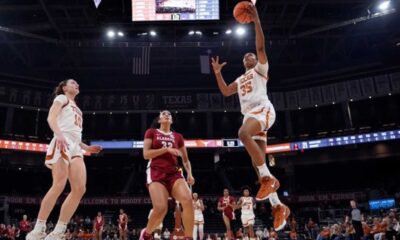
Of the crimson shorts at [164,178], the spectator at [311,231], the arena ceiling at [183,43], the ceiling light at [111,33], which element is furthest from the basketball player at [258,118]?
the ceiling light at [111,33]

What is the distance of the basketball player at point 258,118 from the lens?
543 cm

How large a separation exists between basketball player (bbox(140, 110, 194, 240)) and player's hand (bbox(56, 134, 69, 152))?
1130mm

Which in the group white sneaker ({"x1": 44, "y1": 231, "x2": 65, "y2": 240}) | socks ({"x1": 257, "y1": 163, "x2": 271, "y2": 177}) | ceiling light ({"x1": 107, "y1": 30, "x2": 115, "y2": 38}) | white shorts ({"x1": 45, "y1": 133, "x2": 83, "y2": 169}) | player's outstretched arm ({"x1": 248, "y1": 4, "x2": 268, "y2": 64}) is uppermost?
ceiling light ({"x1": 107, "y1": 30, "x2": 115, "y2": 38})

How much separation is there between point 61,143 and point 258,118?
2.71 m

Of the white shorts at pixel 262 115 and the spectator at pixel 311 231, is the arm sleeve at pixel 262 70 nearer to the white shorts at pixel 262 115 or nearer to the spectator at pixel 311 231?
the white shorts at pixel 262 115

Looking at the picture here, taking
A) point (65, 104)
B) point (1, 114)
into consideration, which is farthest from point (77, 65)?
point (65, 104)

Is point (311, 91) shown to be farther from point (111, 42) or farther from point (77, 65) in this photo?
point (77, 65)

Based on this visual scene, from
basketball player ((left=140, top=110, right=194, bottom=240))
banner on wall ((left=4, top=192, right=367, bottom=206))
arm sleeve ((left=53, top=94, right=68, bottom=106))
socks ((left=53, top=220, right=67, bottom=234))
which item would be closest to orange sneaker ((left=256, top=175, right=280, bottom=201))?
basketball player ((left=140, top=110, right=194, bottom=240))

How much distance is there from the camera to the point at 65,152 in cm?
556

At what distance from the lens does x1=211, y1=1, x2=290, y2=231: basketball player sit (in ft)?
17.8

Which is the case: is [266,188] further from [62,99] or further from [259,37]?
[62,99]

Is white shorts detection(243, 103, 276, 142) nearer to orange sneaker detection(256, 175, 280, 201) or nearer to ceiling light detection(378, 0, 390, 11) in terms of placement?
orange sneaker detection(256, 175, 280, 201)

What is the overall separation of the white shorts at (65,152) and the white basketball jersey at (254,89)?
2486mm

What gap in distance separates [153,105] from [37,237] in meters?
28.8
